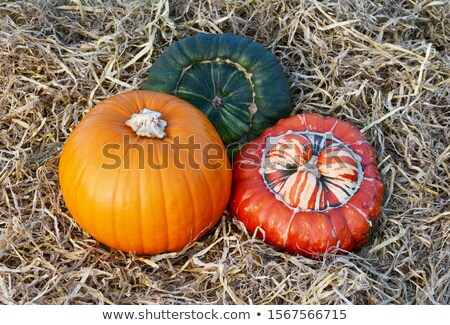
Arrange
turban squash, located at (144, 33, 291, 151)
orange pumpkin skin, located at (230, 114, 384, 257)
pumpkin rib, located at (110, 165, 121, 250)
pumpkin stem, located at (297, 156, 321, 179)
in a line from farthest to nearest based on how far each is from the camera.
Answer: turban squash, located at (144, 33, 291, 151)
pumpkin stem, located at (297, 156, 321, 179)
orange pumpkin skin, located at (230, 114, 384, 257)
pumpkin rib, located at (110, 165, 121, 250)

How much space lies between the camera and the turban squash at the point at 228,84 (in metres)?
3.79

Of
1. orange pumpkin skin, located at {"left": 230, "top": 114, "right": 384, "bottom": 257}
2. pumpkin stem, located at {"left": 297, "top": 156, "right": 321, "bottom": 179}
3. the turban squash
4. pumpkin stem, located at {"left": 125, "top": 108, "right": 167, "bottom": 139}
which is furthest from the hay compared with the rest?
pumpkin stem, located at {"left": 125, "top": 108, "right": 167, "bottom": 139}

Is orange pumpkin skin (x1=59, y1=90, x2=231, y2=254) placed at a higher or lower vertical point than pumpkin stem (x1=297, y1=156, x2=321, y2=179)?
higher

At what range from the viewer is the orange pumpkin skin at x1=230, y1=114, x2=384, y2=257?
3289mm

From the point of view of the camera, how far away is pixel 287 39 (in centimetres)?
429

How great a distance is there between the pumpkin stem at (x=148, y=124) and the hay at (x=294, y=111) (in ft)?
2.23

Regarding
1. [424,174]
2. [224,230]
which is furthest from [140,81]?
[424,174]

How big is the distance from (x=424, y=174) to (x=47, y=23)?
275 centimetres

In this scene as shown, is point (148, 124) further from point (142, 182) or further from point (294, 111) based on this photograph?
point (294, 111)

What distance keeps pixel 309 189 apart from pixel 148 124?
3.13ft

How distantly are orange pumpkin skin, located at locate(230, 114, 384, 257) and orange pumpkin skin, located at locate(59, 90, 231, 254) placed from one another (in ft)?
0.78

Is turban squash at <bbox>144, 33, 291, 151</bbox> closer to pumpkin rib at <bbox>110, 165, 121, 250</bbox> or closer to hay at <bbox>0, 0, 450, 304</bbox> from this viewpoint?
hay at <bbox>0, 0, 450, 304</bbox>

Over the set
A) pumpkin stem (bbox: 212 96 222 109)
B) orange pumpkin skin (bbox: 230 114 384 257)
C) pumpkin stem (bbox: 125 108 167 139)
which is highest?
pumpkin stem (bbox: 125 108 167 139)

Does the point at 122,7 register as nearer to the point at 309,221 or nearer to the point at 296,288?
the point at 309,221
